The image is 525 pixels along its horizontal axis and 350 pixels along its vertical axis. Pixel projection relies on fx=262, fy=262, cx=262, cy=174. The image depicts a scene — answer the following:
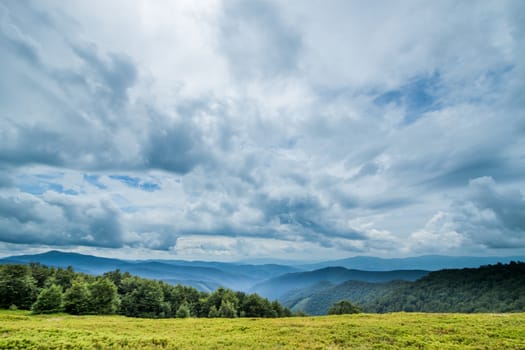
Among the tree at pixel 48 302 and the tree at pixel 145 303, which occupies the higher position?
the tree at pixel 48 302

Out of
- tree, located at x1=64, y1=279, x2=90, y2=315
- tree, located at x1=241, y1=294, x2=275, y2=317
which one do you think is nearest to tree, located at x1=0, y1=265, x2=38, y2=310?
tree, located at x1=64, y1=279, x2=90, y2=315

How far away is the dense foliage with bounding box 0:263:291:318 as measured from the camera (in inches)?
2458

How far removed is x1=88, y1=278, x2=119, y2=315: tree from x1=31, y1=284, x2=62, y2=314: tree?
327 inches

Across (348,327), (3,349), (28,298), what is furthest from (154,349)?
(28,298)

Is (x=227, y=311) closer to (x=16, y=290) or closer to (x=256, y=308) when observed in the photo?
(x=256, y=308)

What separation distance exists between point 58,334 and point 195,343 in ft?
38.6

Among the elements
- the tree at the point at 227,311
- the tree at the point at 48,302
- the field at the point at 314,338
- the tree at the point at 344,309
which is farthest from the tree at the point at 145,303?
the tree at the point at 344,309

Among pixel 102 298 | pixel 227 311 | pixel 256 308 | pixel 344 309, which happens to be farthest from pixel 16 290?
pixel 344 309

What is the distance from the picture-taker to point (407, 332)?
78.7 ft

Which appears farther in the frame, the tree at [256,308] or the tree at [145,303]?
the tree at [256,308]

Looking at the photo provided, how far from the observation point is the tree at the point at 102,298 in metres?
67.4

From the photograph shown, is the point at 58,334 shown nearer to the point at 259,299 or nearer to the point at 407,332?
the point at 407,332

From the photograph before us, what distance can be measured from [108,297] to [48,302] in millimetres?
14993

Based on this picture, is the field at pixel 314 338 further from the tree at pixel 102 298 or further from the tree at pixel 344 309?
the tree at pixel 344 309
